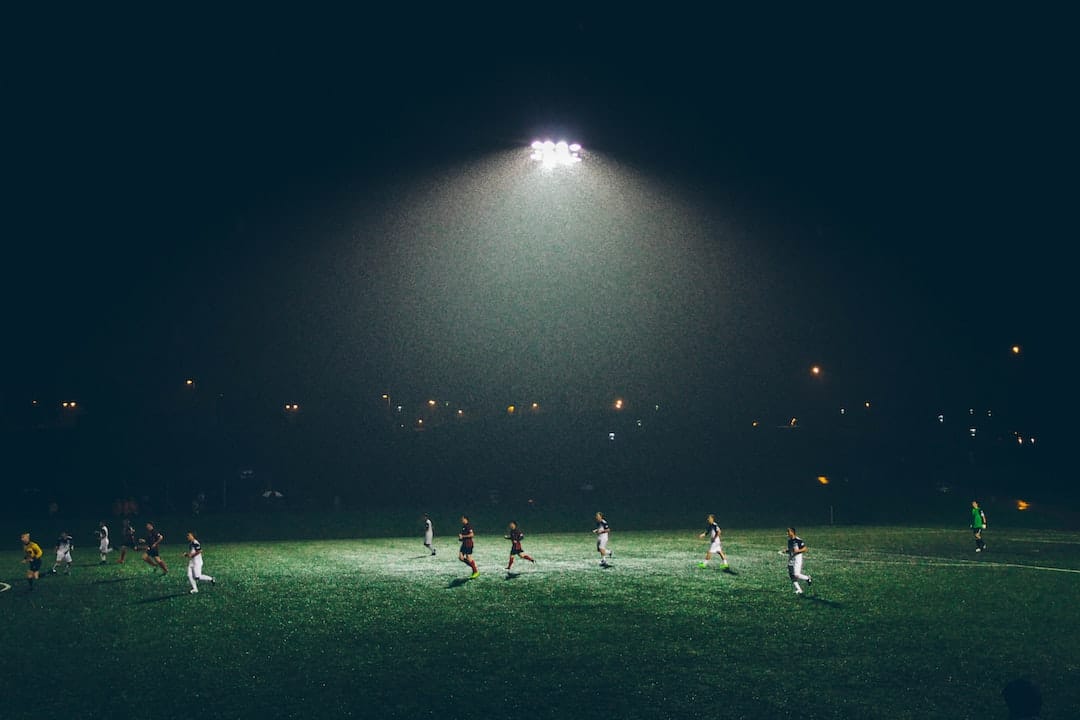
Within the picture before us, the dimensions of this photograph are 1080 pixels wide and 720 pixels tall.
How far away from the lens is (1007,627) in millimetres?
20609

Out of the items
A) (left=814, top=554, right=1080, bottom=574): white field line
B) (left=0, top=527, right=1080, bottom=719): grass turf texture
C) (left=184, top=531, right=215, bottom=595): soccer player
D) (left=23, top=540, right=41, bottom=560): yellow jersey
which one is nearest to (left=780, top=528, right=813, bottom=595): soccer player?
(left=0, top=527, right=1080, bottom=719): grass turf texture

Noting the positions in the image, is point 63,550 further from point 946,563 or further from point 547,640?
point 946,563

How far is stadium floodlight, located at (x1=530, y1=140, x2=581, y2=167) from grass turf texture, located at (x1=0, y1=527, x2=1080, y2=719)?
1952 centimetres

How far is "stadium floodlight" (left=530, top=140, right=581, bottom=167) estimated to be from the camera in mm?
40531

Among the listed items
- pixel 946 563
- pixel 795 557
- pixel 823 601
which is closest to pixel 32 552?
pixel 795 557

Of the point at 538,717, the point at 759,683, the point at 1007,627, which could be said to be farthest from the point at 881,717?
the point at 1007,627

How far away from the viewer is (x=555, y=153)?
40750 mm

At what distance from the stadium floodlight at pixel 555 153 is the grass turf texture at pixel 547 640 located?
19522mm

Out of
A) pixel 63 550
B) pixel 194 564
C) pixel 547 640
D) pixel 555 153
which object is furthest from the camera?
pixel 555 153

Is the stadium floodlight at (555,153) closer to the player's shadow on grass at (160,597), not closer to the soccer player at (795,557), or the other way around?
the soccer player at (795,557)

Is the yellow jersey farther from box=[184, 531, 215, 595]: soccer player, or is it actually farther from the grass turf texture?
box=[184, 531, 215, 595]: soccer player

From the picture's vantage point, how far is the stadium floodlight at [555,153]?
4053 centimetres

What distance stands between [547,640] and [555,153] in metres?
27.0

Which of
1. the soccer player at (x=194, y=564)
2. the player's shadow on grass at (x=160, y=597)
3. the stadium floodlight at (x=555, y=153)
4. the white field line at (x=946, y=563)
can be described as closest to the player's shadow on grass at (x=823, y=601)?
the white field line at (x=946, y=563)
